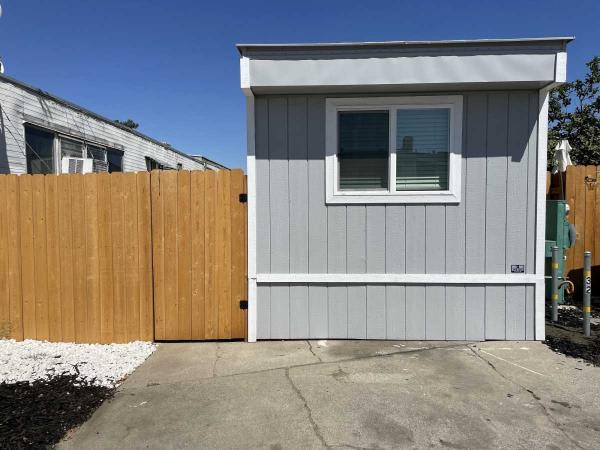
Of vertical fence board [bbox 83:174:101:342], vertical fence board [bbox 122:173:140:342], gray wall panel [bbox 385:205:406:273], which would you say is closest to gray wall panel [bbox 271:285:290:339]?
gray wall panel [bbox 385:205:406:273]

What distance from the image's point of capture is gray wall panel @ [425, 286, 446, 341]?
445 centimetres

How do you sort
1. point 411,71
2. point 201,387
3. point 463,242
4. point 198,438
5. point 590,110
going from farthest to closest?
point 590,110, point 463,242, point 411,71, point 201,387, point 198,438

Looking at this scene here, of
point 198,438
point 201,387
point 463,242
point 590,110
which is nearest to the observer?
point 198,438

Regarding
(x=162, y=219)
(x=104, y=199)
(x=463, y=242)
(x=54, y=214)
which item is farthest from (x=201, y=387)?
(x=463, y=242)

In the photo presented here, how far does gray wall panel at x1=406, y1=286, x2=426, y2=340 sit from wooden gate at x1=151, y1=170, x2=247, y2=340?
6.36 feet

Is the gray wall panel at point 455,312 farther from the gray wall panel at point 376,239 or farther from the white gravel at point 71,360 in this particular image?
the white gravel at point 71,360

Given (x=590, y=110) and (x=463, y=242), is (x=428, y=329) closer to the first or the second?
(x=463, y=242)

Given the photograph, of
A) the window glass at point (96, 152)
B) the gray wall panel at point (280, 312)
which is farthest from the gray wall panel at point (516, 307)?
the window glass at point (96, 152)

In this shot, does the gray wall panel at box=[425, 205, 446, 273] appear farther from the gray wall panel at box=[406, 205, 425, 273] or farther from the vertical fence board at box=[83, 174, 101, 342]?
the vertical fence board at box=[83, 174, 101, 342]

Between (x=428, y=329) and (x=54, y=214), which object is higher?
(x=54, y=214)

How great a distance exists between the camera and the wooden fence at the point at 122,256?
175 inches

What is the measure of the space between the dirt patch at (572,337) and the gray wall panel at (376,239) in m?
2.11

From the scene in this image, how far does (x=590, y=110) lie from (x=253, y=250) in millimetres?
13110

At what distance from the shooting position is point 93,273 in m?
4.48
